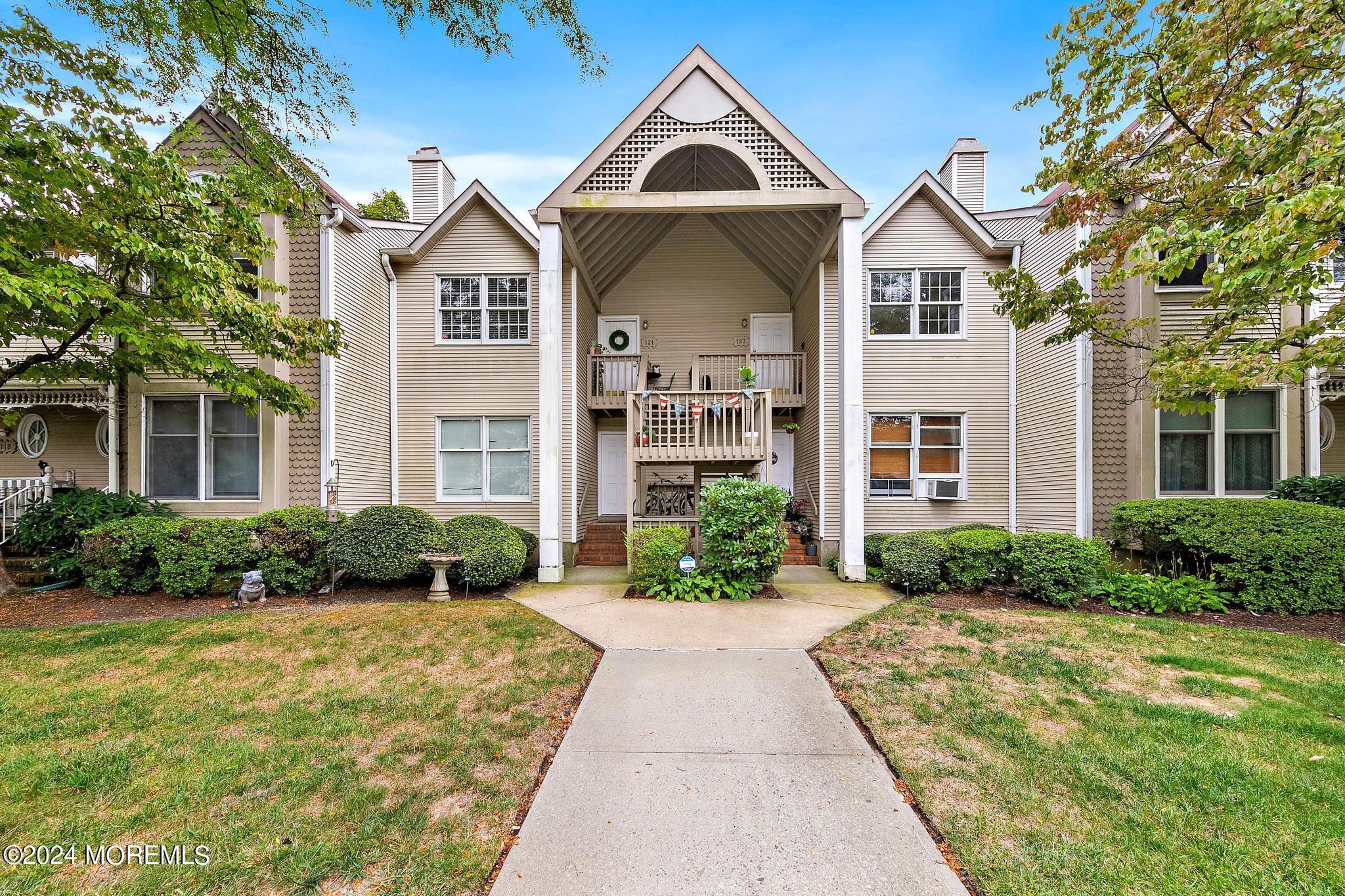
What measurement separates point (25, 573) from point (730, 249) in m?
14.6

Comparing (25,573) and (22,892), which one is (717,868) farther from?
(25,573)

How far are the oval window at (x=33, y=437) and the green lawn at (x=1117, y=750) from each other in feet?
53.6

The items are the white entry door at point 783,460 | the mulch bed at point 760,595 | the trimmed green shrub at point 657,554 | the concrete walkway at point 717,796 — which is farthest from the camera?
the white entry door at point 783,460

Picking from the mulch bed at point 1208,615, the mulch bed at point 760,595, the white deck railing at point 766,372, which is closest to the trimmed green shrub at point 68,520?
the mulch bed at point 760,595

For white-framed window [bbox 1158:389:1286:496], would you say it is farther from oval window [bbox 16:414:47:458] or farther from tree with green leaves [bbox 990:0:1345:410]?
oval window [bbox 16:414:47:458]

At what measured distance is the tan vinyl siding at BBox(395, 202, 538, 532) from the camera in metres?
11.1

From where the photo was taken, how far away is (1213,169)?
6.00 m

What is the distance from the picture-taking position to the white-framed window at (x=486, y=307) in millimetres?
11141

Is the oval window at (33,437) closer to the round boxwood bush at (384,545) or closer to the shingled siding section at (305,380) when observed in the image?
the shingled siding section at (305,380)

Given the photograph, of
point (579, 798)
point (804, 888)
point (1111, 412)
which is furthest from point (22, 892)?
point (1111, 412)

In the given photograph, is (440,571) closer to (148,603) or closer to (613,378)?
(148,603)

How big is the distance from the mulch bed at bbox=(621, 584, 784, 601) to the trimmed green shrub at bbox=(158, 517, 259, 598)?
5.73m

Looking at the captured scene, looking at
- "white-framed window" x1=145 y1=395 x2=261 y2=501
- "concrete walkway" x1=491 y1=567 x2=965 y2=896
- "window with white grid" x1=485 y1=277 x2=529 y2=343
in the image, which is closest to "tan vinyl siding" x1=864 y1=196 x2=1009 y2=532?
"concrete walkway" x1=491 y1=567 x2=965 y2=896

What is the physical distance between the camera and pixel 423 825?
268 cm
